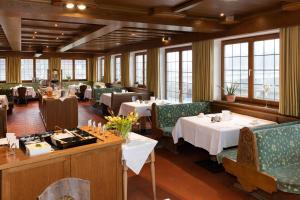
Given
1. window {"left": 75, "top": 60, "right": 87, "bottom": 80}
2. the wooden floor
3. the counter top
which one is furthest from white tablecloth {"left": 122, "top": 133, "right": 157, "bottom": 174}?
window {"left": 75, "top": 60, "right": 87, "bottom": 80}

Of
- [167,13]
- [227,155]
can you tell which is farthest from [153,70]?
[227,155]

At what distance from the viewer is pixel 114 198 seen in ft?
9.67

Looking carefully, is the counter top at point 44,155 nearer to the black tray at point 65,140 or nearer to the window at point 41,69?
the black tray at point 65,140

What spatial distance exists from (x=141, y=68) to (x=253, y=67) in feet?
17.7

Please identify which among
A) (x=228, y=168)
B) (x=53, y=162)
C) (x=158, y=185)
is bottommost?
(x=158, y=185)

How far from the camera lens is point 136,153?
309 cm

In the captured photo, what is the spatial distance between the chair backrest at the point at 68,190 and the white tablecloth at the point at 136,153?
52.0 inches

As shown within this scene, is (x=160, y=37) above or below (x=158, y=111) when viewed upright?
above

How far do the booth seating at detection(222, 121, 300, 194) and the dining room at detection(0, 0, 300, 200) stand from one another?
1 centimetres

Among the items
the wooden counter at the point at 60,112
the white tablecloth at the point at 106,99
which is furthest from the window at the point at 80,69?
the wooden counter at the point at 60,112

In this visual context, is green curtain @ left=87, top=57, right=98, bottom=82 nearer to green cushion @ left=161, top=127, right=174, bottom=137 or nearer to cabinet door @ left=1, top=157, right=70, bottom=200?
green cushion @ left=161, top=127, right=174, bottom=137

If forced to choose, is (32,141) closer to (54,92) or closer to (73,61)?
(54,92)

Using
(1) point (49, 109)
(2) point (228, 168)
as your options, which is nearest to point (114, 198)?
(2) point (228, 168)

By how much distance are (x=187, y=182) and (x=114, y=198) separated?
1.37 meters
